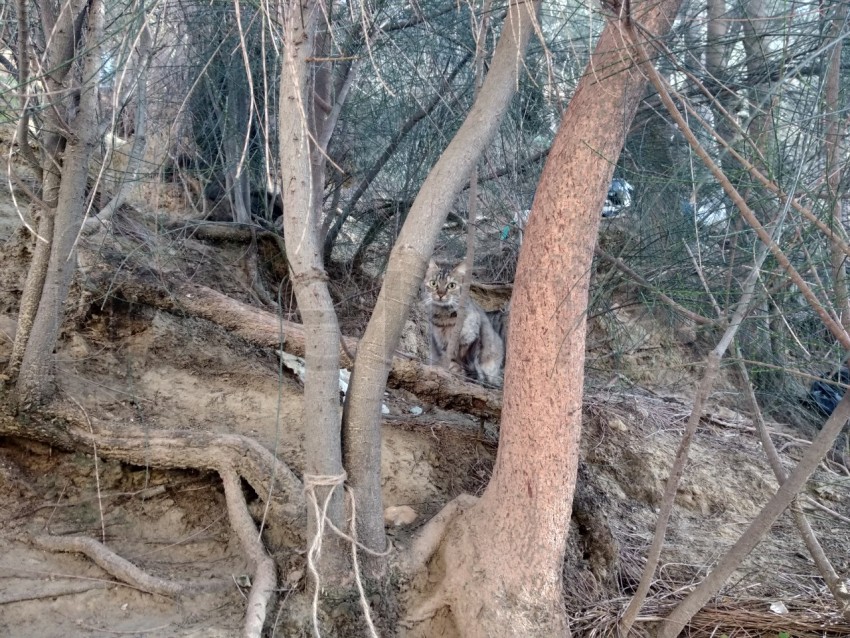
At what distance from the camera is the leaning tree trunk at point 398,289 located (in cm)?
218

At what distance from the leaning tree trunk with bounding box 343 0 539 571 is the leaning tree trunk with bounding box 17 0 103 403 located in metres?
1.35

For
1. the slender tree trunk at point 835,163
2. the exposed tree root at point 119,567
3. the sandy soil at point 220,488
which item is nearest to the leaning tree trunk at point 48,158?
the sandy soil at point 220,488

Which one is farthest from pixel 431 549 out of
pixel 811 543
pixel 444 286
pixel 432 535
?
pixel 444 286

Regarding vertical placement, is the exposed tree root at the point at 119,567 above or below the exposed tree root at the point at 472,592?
below

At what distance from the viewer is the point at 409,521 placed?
9.03ft

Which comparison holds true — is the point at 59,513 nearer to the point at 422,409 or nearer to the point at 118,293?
the point at 118,293

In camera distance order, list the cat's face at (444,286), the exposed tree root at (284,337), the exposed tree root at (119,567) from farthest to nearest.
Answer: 1. the cat's face at (444,286)
2. the exposed tree root at (284,337)
3. the exposed tree root at (119,567)

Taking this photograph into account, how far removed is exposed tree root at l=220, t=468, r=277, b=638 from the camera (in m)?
2.04

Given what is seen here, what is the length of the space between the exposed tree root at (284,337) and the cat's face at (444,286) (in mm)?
1860

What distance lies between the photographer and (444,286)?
5082 millimetres

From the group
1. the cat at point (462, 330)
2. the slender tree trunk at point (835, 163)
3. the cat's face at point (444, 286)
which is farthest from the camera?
the cat's face at point (444, 286)

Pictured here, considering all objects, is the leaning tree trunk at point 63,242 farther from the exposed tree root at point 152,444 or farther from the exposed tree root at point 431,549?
the exposed tree root at point 431,549

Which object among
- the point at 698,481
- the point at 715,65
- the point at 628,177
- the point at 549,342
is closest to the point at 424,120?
the point at 628,177

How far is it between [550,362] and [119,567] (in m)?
1.77
